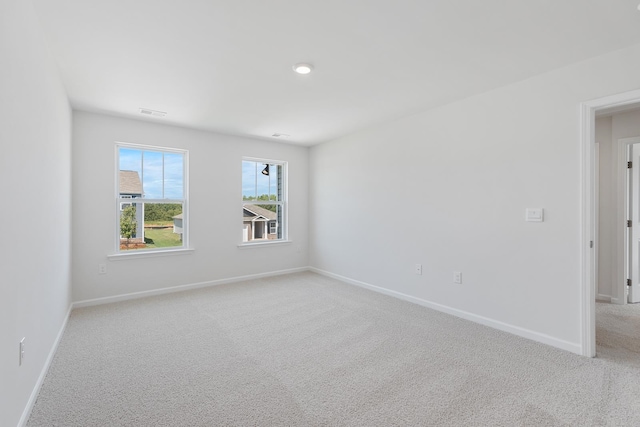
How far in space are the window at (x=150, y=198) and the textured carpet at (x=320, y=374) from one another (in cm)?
112

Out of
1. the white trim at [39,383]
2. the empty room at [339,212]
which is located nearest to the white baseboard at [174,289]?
the empty room at [339,212]

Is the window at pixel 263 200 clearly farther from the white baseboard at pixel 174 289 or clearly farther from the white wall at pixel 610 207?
the white wall at pixel 610 207

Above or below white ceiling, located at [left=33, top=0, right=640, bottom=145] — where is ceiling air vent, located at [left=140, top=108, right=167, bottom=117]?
above

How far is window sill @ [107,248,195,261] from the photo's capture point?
4.01m

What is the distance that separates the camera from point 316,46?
90.4 inches

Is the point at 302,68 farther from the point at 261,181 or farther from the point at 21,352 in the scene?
the point at 261,181

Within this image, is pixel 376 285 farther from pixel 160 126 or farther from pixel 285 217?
pixel 160 126

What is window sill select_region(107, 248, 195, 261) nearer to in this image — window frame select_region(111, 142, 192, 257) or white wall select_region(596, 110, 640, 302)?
window frame select_region(111, 142, 192, 257)

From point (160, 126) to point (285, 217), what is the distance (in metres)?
2.44

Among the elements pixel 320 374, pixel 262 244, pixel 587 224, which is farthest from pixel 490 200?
pixel 262 244

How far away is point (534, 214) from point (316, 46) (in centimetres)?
237

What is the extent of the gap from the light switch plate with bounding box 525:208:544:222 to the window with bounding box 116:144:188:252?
13.9ft

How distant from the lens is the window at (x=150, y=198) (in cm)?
416

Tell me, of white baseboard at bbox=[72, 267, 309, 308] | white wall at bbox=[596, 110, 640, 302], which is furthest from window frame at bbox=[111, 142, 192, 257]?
white wall at bbox=[596, 110, 640, 302]
